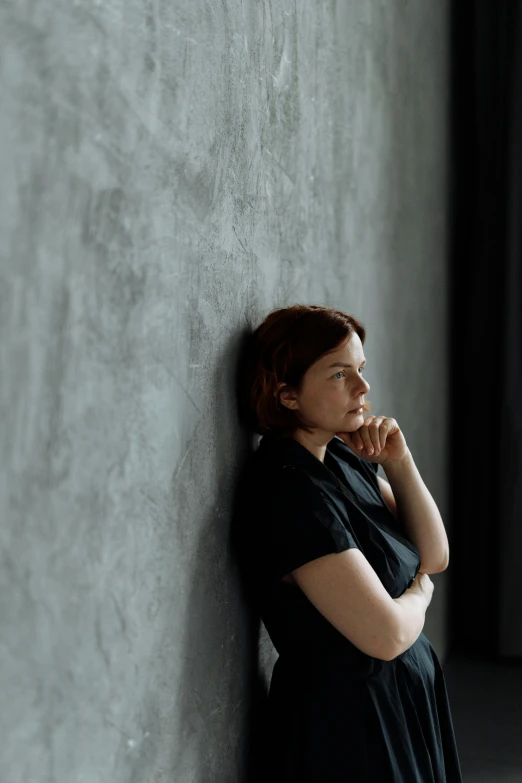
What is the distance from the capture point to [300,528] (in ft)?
4.11

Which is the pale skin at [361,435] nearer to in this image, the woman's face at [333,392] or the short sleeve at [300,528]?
the woman's face at [333,392]

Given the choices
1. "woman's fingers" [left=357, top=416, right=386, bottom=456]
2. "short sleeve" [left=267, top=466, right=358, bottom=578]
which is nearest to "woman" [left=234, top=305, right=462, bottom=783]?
"short sleeve" [left=267, top=466, right=358, bottom=578]

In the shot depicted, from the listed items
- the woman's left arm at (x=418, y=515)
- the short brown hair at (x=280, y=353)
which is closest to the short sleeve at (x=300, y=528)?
the short brown hair at (x=280, y=353)

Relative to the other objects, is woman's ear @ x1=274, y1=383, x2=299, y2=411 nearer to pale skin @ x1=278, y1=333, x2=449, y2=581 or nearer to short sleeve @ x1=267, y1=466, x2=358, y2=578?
pale skin @ x1=278, y1=333, x2=449, y2=581

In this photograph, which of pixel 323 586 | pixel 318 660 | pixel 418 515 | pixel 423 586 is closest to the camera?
pixel 323 586

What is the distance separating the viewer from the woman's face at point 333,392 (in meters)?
1.40

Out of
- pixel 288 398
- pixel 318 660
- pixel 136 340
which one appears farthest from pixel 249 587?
pixel 136 340

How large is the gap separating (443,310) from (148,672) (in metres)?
2.40

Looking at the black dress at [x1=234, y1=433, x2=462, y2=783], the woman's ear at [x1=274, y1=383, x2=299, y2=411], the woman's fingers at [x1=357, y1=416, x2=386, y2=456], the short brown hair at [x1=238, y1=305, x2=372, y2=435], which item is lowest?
the black dress at [x1=234, y1=433, x2=462, y2=783]

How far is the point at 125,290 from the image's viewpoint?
0.94 m

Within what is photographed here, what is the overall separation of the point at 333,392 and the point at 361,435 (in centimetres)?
23

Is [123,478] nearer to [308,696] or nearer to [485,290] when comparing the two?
[308,696]

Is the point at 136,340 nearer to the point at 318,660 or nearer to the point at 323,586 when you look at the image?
the point at 323,586

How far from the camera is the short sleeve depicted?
1.24m
